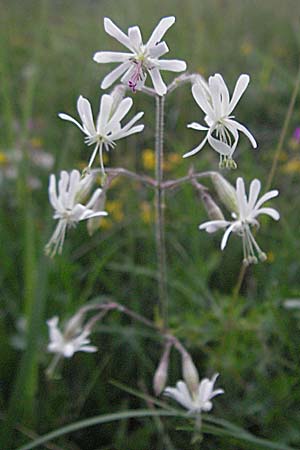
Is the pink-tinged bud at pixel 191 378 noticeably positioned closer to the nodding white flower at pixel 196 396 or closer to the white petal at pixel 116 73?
the nodding white flower at pixel 196 396

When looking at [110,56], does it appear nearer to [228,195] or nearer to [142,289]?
[228,195]

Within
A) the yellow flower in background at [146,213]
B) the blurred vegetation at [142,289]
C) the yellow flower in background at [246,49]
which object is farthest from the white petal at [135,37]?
the yellow flower in background at [246,49]

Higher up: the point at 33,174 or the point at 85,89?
the point at 85,89

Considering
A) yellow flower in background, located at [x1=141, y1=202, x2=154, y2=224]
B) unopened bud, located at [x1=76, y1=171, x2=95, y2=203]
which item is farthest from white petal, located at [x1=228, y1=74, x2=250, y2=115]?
yellow flower in background, located at [x1=141, y1=202, x2=154, y2=224]

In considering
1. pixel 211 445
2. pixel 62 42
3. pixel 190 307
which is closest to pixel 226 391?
pixel 211 445

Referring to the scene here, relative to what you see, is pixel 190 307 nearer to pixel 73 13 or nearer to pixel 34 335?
pixel 34 335

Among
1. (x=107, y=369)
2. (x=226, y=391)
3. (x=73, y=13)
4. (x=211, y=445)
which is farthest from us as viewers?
(x=73, y=13)

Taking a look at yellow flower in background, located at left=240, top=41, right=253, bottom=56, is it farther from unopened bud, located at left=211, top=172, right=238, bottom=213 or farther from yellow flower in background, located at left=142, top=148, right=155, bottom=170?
unopened bud, located at left=211, top=172, right=238, bottom=213

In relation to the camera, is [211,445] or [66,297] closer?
[211,445]
